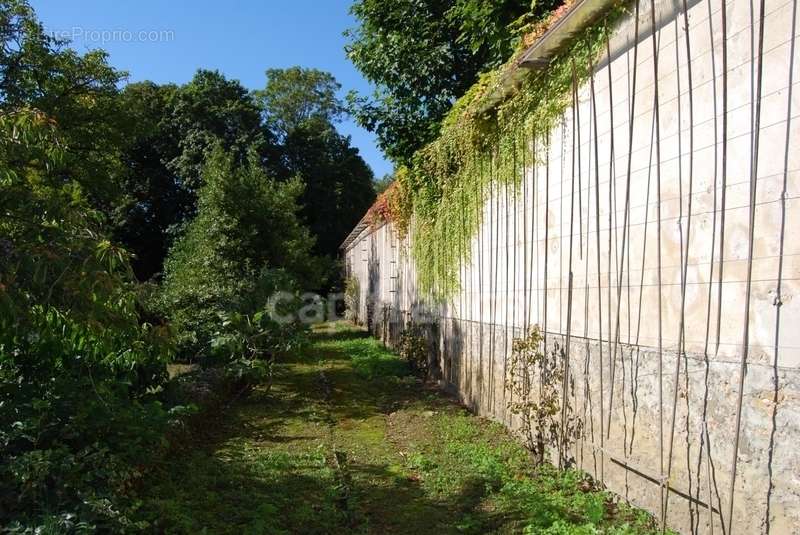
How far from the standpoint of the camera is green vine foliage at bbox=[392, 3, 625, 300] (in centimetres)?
474

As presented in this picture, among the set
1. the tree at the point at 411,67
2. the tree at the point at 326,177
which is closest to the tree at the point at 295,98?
the tree at the point at 326,177

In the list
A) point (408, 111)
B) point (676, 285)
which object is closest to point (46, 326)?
point (676, 285)

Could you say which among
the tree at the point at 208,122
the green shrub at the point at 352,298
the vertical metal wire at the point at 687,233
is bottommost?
the green shrub at the point at 352,298

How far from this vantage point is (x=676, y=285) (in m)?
3.31

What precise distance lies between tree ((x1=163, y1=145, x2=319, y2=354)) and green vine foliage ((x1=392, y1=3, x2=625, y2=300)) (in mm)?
2520

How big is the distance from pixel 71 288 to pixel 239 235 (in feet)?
25.4

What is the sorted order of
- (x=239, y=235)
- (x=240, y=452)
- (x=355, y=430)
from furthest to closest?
(x=239, y=235)
(x=355, y=430)
(x=240, y=452)

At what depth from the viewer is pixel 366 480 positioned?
15.7 feet

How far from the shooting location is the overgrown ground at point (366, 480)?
3781 mm

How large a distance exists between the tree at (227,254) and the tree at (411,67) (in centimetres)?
266

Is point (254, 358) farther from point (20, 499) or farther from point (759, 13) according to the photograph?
point (759, 13)

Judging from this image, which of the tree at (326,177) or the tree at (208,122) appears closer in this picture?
the tree at (208,122)

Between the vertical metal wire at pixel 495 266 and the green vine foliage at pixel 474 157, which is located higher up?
the green vine foliage at pixel 474 157

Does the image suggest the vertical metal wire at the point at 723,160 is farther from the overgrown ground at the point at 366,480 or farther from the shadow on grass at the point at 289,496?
the shadow on grass at the point at 289,496
